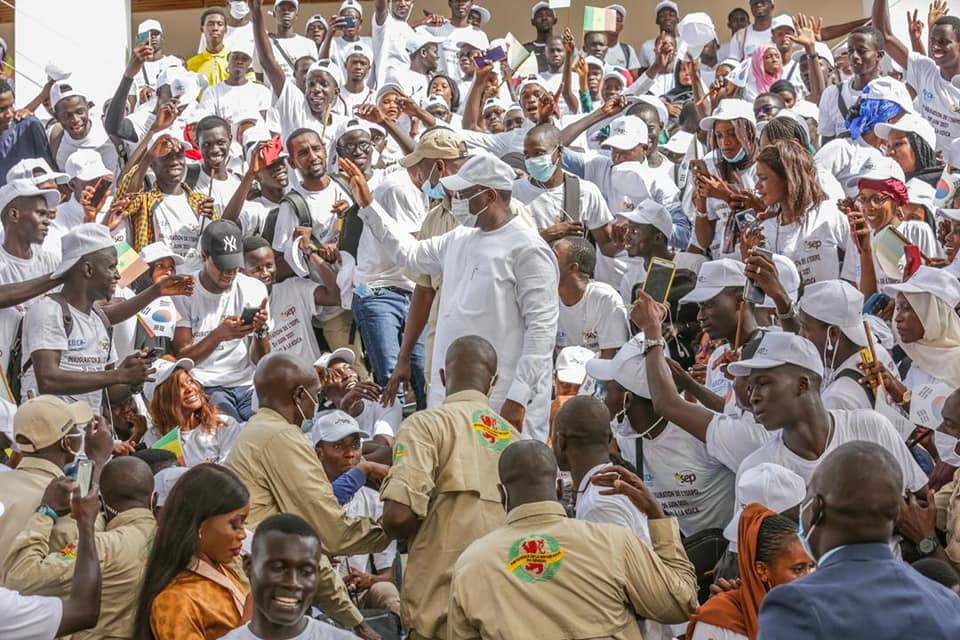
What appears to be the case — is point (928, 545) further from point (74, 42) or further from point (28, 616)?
point (74, 42)

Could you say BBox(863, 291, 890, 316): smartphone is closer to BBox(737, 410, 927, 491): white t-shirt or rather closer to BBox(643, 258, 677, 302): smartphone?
BBox(643, 258, 677, 302): smartphone

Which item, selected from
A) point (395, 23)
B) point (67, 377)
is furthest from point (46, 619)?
point (395, 23)

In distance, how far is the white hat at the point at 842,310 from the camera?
6691 millimetres

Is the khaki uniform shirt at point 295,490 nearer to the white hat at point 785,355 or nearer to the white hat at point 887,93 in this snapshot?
the white hat at point 785,355

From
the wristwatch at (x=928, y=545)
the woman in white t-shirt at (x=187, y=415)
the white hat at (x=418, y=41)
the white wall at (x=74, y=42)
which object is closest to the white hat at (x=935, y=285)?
the wristwatch at (x=928, y=545)

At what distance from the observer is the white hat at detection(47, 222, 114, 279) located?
7.82m

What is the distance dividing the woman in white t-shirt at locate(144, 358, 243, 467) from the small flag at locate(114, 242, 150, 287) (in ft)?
1.80

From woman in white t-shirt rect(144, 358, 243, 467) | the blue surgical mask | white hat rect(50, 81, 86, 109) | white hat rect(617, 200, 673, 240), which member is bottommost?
woman in white t-shirt rect(144, 358, 243, 467)

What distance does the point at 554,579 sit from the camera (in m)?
5.10

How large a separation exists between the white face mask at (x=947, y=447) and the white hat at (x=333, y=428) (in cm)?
251

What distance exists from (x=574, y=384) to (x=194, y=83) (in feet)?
23.1

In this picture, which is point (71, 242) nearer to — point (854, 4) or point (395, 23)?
point (395, 23)

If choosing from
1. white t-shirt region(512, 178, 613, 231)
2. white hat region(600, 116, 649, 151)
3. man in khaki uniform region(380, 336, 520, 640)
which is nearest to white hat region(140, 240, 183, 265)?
white t-shirt region(512, 178, 613, 231)

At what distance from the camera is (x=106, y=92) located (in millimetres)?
16844
